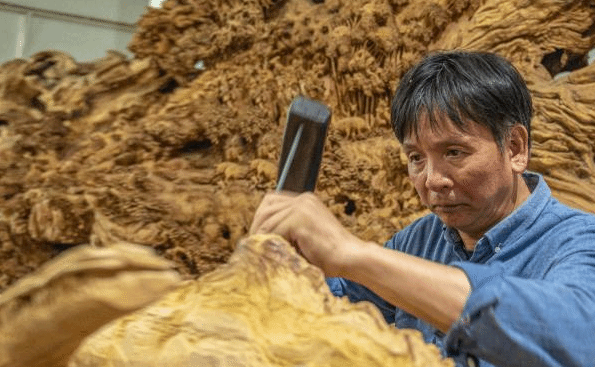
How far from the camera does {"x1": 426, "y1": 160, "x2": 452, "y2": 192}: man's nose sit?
1.12 metres

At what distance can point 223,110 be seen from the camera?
2.65 metres

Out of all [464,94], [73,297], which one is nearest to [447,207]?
[464,94]

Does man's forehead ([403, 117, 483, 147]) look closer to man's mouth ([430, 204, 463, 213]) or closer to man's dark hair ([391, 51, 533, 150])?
man's dark hair ([391, 51, 533, 150])

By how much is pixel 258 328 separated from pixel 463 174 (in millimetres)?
497

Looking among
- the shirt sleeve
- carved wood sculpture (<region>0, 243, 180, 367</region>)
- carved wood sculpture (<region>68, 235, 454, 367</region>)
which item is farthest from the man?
carved wood sculpture (<region>0, 243, 180, 367</region>)

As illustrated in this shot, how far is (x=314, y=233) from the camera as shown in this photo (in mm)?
931

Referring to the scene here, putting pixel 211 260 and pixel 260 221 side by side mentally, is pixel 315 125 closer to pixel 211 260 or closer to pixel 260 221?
pixel 260 221

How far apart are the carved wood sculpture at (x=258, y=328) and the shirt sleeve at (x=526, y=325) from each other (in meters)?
0.09

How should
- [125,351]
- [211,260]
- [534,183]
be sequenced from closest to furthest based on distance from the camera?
[125,351] < [534,183] < [211,260]

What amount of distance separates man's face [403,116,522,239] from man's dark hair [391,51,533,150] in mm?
14

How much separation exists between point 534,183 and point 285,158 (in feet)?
1.53

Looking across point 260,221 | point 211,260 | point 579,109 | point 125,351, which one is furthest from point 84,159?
point 125,351

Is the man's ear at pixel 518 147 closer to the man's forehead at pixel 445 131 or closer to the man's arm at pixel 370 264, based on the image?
the man's forehead at pixel 445 131

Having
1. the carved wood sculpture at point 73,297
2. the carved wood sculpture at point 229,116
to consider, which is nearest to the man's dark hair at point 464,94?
the carved wood sculpture at point 73,297
